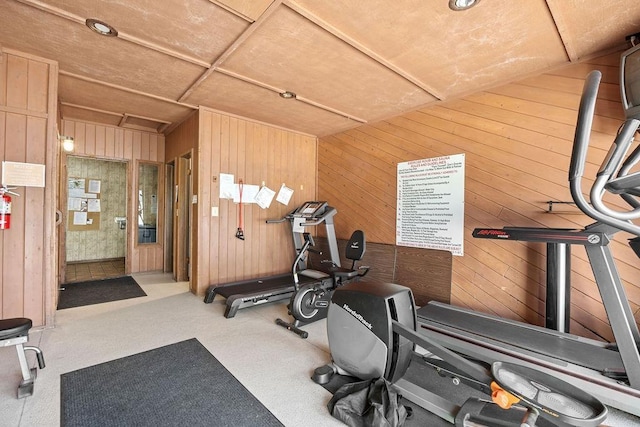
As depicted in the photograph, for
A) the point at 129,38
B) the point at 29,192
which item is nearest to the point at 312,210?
the point at 129,38

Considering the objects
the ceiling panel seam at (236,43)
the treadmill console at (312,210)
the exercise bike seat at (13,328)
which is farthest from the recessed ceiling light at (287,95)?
Result: the exercise bike seat at (13,328)

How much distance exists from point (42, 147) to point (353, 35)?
327cm

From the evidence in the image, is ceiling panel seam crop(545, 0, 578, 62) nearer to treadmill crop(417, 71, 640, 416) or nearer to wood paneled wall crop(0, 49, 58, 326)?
treadmill crop(417, 71, 640, 416)

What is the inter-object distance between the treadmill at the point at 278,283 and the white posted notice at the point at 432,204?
100cm

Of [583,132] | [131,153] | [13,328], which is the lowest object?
[13,328]

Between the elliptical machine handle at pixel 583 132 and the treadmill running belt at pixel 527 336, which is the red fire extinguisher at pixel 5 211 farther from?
the elliptical machine handle at pixel 583 132

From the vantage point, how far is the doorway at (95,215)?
6422 millimetres

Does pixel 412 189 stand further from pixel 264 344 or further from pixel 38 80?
pixel 38 80

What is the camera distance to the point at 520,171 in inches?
118

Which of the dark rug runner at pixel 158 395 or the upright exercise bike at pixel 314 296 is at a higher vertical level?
the upright exercise bike at pixel 314 296

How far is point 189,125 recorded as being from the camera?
180 inches

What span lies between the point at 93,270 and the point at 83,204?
169cm

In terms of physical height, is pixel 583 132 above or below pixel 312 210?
above

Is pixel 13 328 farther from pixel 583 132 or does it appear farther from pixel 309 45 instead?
pixel 583 132
